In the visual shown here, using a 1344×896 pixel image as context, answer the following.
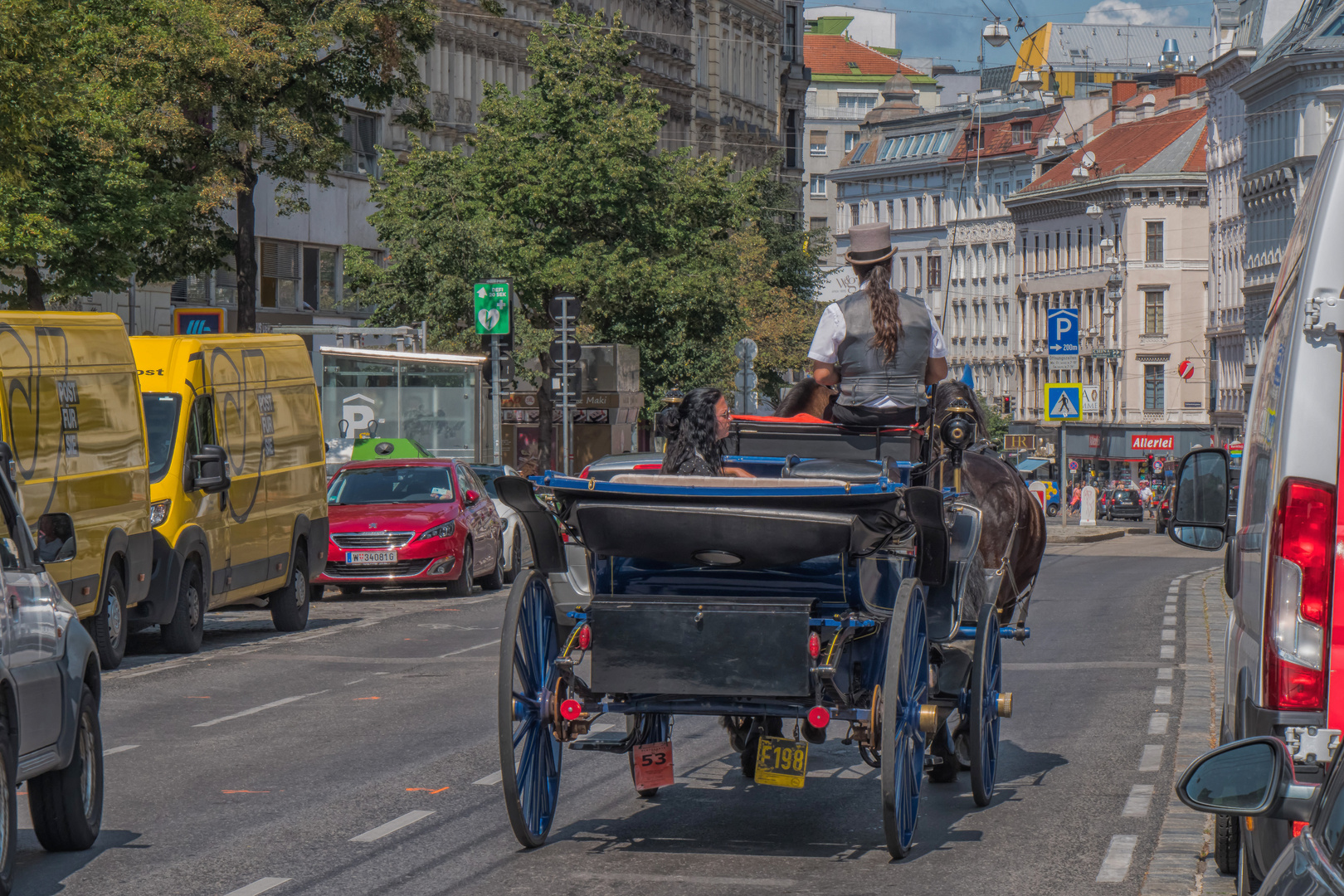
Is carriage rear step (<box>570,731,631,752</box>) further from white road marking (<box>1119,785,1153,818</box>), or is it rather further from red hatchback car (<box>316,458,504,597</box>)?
red hatchback car (<box>316,458,504,597</box>)

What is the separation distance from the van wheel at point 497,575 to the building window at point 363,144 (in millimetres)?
27059

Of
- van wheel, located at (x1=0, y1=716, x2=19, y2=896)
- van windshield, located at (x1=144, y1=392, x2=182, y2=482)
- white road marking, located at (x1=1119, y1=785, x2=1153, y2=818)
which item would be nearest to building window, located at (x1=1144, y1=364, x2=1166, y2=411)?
van windshield, located at (x1=144, y1=392, x2=182, y2=482)

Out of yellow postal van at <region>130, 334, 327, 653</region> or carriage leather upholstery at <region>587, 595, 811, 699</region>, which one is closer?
carriage leather upholstery at <region>587, 595, 811, 699</region>

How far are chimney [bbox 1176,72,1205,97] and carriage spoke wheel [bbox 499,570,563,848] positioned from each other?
397ft

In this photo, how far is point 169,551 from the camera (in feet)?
60.5

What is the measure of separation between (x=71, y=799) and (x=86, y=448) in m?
8.18

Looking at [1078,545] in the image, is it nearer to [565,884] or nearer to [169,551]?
[169,551]

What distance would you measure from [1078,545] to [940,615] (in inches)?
1644

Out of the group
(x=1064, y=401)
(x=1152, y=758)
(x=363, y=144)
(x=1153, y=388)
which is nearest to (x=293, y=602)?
(x=1152, y=758)

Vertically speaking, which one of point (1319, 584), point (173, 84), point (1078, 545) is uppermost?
point (173, 84)

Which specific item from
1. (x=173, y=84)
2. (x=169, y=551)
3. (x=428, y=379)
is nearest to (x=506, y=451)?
(x=428, y=379)

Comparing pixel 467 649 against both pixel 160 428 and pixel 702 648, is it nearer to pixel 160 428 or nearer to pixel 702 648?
pixel 160 428

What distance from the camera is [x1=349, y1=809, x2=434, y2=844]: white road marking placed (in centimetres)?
930

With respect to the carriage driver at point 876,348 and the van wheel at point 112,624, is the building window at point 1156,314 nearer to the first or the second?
the van wheel at point 112,624
